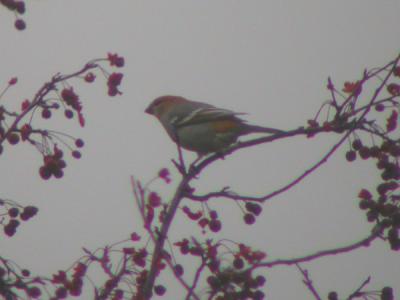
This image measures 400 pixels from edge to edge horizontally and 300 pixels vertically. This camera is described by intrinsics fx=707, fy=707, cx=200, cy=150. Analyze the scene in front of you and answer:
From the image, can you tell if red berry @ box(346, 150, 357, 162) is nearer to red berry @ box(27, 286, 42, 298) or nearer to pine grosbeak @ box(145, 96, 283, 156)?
pine grosbeak @ box(145, 96, 283, 156)

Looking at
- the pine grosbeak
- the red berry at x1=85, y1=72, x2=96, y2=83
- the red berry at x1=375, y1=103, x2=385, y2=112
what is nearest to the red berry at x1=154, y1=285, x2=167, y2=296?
the red berry at x1=85, y1=72, x2=96, y2=83

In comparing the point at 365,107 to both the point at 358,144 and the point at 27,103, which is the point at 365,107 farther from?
the point at 27,103

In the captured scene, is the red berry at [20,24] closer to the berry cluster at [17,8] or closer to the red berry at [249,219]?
the berry cluster at [17,8]

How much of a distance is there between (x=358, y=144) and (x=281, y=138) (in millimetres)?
717

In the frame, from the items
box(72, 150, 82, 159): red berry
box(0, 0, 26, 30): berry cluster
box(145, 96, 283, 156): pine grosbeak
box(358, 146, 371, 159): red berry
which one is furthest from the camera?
box(145, 96, 283, 156): pine grosbeak

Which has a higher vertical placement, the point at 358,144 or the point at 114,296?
the point at 358,144

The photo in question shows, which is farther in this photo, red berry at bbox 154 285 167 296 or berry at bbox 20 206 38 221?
red berry at bbox 154 285 167 296

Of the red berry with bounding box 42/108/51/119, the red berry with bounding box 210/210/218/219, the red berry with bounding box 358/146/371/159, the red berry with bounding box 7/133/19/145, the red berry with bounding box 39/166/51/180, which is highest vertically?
the red berry with bounding box 42/108/51/119

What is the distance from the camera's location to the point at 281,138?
3719 mm

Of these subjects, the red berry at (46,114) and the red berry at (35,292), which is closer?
the red berry at (35,292)

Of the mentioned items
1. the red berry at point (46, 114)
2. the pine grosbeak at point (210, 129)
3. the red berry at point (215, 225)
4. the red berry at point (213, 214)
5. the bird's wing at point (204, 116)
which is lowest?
the red berry at point (215, 225)

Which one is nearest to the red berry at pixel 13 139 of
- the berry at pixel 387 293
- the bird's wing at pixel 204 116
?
the berry at pixel 387 293

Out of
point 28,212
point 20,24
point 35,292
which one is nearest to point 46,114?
point 28,212

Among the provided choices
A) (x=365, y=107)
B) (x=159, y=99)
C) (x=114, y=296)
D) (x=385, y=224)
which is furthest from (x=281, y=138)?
(x=159, y=99)
